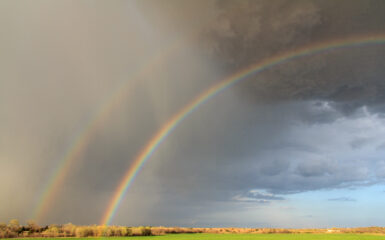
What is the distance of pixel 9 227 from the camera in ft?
295

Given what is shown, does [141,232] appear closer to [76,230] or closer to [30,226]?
[76,230]

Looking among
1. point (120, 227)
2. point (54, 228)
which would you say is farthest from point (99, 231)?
point (54, 228)

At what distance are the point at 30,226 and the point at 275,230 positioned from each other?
10707cm

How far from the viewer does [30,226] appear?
99125mm

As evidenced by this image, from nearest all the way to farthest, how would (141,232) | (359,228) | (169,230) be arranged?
(141,232), (169,230), (359,228)

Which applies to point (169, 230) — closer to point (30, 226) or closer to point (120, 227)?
point (120, 227)

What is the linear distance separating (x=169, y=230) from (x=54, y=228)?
6058 cm

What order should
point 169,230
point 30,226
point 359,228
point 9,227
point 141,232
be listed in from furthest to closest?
point 359,228, point 169,230, point 141,232, point 30,226, point 9,227

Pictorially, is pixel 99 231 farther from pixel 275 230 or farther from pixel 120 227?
pixel 275 230

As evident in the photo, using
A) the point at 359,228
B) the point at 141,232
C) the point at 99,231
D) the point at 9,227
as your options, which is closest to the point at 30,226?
the point at 9,227

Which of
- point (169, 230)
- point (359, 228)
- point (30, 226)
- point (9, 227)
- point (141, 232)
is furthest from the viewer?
point (359, 228)

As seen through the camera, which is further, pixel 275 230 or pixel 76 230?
pixel 275 230

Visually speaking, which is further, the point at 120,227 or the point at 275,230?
the point at 275,230

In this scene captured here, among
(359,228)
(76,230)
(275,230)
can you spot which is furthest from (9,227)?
(359,228)
